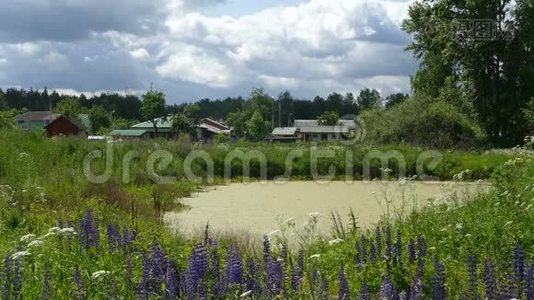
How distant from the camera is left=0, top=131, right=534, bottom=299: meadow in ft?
11.3

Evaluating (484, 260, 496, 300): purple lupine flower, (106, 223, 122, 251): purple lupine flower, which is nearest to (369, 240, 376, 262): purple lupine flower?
(484, 260, 496, 300): purple lupine flower

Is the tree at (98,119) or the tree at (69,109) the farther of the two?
the tree at (69,109)

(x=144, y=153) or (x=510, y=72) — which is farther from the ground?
(x=510, y=72)

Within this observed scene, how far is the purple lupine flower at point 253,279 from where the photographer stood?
11.4ft

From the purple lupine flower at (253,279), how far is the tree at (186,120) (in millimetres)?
46750

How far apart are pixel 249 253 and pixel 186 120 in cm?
4773

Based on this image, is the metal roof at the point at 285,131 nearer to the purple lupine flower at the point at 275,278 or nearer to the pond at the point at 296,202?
the pond at the point at 296,202

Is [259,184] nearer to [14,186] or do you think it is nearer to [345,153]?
[345,153]

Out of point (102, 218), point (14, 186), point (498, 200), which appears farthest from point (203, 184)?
point (498, 200)

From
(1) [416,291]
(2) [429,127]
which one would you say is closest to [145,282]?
(1) [416,291]

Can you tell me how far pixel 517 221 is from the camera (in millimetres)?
5949

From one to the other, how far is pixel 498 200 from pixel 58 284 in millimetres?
4872

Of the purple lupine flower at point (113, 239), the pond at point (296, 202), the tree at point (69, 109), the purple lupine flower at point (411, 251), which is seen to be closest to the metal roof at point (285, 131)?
the tree at point (69, 109)

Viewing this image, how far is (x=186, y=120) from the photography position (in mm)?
52781
